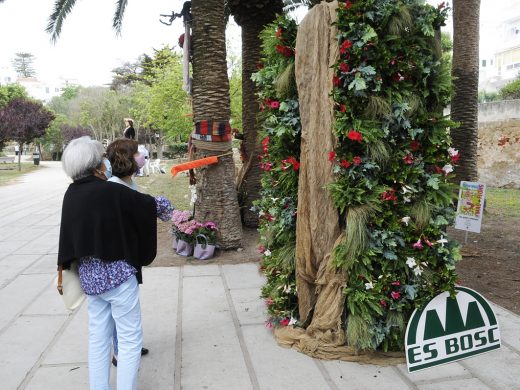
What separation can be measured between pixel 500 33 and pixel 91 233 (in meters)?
78.2

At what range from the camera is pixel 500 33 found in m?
67.8

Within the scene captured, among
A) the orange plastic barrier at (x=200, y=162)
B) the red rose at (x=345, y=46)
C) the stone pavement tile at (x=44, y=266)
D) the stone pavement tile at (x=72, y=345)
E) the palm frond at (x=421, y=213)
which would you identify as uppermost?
the red rose at (x=345, y=46)

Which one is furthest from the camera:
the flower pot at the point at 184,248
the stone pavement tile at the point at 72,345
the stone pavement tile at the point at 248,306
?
the flower pot at the point at 184,248

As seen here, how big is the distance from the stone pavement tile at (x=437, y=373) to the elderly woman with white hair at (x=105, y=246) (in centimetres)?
191

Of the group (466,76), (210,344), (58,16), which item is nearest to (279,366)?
(210,344)

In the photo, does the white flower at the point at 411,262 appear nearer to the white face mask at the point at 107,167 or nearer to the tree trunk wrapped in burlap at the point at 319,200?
the tree trunk wrapped in burlap at the point at 319,200

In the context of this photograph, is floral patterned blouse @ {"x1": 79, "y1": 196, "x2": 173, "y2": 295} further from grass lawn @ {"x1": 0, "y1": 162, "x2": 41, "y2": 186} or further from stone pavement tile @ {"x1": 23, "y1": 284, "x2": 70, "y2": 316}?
grass lawn @ {"x1": 0, "y1": 162, "x2": 41, "y2": 186}

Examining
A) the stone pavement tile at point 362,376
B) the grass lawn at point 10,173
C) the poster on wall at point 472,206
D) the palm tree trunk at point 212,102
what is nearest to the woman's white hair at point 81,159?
the stone pavement tile at point 362,376

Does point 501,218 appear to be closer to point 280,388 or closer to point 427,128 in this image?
point 427,128

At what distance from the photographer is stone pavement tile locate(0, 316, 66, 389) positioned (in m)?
3.41

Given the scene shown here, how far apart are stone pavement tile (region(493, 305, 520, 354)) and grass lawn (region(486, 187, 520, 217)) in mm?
6536

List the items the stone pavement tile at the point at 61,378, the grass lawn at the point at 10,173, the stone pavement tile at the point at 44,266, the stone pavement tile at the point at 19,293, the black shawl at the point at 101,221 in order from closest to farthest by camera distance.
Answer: the black shawl at the point at 101,221
the stone pavement tile at the point at 61,378
the stone pavement tile at the point at 19,293
the stone pavement tile at the point at 44,266
the grass lawn at the point at 10,173

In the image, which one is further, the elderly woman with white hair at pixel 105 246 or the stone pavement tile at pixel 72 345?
the stone pavement tile at pixel 72 345

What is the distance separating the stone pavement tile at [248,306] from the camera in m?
4.40
